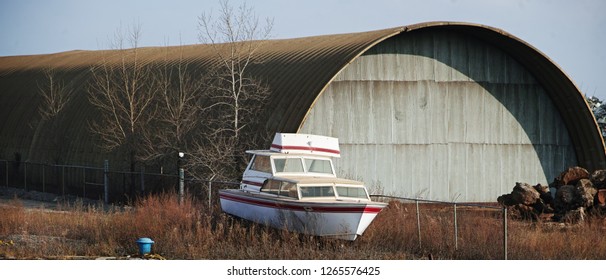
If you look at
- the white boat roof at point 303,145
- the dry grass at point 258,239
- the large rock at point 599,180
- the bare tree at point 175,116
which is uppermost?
the bare tree at point 175,116

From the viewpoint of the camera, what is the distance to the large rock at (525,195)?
96.4 feet

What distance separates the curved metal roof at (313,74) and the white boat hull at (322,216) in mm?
7970

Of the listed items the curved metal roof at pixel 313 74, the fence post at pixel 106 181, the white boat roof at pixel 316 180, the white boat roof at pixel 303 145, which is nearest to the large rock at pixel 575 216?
the white boat roof at pixel 303 145

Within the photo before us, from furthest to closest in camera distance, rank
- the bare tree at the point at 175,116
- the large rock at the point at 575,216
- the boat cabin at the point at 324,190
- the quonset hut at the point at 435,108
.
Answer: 1. the bare tree at the point at 175,116
2. the quonset hut at the point at 435,108
3. the large rock at the point at 575,216
4. the boat cabin at the point at 324,190

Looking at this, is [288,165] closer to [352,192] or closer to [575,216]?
[352,192]

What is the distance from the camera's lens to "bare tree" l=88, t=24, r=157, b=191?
36031 millimetres

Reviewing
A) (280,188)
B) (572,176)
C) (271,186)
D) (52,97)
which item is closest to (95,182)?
(52,97)

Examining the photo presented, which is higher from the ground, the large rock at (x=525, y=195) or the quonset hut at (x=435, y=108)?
the quonset hut at (x=435, y=108)

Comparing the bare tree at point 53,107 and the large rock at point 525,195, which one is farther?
the bare tree at point 53,107

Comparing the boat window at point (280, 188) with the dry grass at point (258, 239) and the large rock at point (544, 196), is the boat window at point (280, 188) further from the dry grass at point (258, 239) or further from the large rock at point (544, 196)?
the large rock at point (544, 196)

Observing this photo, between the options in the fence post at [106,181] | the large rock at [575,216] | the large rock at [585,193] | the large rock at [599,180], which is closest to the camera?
the large rock at [575,216]

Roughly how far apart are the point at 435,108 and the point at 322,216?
546 inches

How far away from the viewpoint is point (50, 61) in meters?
49.5
